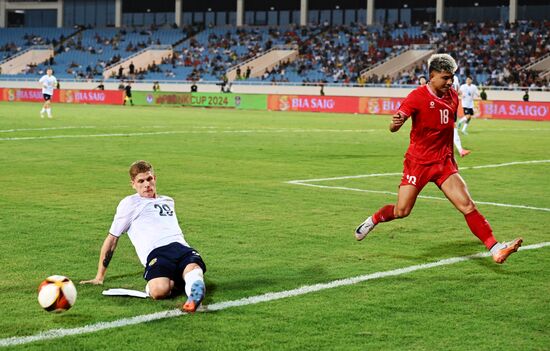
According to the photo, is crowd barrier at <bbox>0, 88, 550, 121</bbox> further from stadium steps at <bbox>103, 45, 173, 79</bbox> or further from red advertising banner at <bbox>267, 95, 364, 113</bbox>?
stadium steps at <bbox>103, 45, 173, 79</bbox>

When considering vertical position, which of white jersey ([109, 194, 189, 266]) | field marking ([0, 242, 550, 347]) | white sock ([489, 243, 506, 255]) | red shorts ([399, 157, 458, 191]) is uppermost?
red shorts ([399, 157, 458, 191])

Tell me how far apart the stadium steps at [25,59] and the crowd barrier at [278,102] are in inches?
820

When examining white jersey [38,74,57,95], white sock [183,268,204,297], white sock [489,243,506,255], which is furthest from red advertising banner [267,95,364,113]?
white sock [183,268,204,297]

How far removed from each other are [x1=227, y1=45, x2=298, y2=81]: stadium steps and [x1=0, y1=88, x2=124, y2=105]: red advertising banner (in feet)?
44.3

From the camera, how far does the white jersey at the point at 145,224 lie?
7.45 meters

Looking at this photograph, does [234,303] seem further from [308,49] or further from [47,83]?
[308,49]

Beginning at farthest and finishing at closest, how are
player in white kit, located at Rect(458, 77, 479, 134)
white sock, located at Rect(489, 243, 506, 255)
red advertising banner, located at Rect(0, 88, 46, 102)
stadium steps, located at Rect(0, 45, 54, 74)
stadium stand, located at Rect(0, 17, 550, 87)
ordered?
stadium steps, located at Rect(0, 45, 54, 74), stadium stand, located at Rect(0, 17, 550, 87), red advertising banner, located at Rect(0, 88, 46, 102), player in white kit, located at Rect(458, 77, 479, 134), white sock, located at Rect(489, 243, 506, 255)

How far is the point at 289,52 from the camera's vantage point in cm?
7438

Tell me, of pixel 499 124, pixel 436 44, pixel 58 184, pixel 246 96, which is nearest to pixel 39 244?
pixel 58 184

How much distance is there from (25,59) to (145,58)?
44.1 feet

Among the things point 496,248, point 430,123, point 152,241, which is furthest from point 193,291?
point 430,123

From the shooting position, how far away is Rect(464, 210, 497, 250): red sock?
8.70 meters

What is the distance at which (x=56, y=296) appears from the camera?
6.43m

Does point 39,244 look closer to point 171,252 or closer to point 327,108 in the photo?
point 171,252
